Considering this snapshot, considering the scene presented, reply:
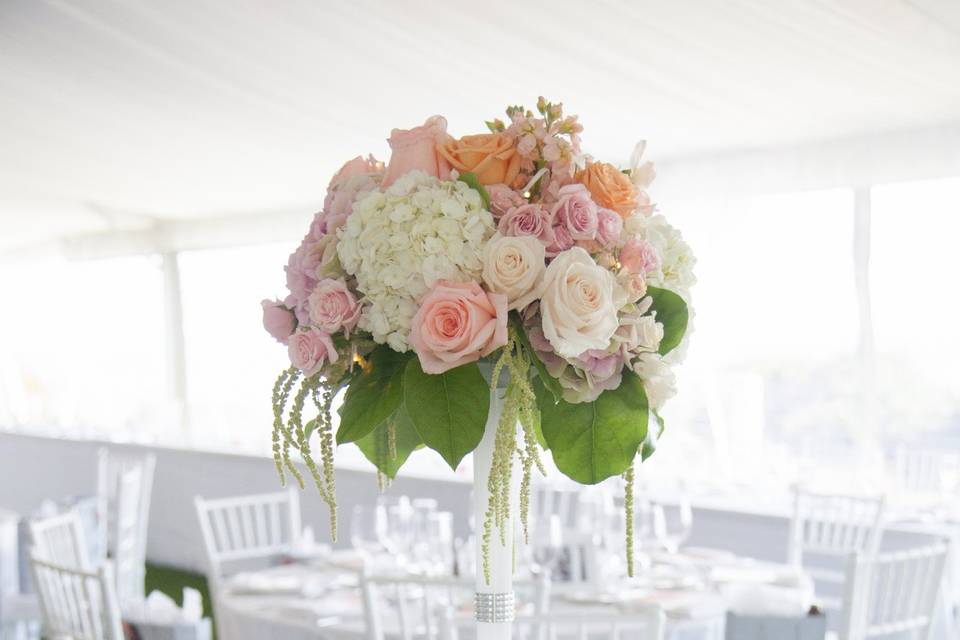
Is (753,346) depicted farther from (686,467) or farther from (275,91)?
(275,91)

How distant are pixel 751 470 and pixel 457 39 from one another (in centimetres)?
391

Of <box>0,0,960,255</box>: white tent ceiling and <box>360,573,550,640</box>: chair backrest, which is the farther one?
<box>0,0,960,255</box>: white tent ceiling

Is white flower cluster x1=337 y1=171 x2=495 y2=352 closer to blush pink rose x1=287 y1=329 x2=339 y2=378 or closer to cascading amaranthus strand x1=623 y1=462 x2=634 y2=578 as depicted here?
blush pink rose x1=287 y1=329 x2=339 y2=378

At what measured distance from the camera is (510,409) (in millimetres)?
985

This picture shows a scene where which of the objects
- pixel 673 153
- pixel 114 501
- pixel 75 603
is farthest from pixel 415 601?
pixel 673 153

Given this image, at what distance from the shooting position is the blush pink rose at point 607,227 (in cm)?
101

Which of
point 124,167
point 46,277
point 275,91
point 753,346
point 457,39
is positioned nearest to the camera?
point 457,39

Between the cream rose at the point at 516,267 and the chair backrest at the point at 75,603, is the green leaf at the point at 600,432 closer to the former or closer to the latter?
the cream rose at the point at 516,267

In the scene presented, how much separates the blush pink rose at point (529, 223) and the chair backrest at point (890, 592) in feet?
6.13

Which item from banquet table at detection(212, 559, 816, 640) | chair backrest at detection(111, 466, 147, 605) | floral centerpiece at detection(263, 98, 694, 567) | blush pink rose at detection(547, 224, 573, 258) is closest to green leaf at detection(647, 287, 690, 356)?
floral centerpiece at detection(263, 98, 694, 567)

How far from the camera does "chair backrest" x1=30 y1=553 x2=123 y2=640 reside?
107 inches

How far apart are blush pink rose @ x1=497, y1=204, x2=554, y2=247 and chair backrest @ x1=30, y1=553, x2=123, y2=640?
2.04 meters

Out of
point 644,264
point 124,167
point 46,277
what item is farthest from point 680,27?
point 46,277

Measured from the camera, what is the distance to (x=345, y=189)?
110 centimetres
